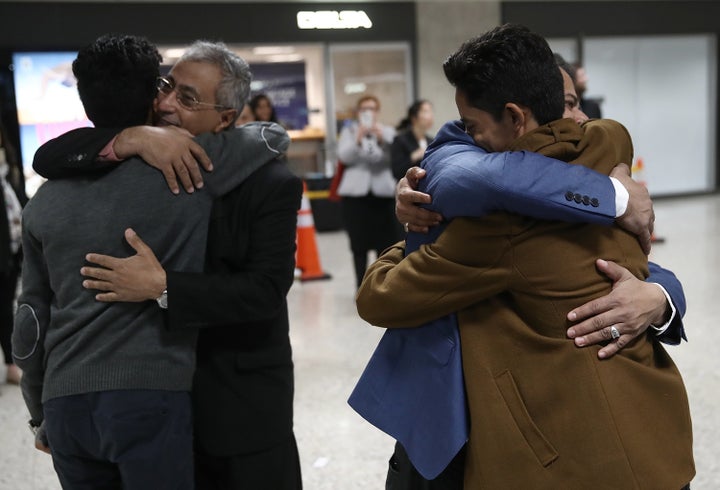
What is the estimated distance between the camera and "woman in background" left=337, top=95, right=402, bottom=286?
5734 mm

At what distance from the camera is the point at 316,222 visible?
1063 cm

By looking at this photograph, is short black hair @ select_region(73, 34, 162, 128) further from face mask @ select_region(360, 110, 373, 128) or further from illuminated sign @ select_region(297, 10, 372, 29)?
illuminated sign @ select_region(297, 10, 372, 29)

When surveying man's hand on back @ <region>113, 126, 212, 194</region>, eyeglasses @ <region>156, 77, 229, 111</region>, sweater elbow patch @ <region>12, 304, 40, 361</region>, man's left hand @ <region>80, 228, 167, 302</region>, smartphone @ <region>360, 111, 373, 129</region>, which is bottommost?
sweater elbow patch @ <region>12, 304, 40, 361</region>

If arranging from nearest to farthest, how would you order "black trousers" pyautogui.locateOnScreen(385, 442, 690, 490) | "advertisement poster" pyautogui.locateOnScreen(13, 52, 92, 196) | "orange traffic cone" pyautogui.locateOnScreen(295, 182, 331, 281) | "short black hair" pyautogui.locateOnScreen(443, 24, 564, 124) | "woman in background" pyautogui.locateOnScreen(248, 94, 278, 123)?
"short black hair" pyautogui.locateOnScreen(443, 24, 564, 124) → "black trousers" pyautogui.locateOnScreen(385, 442, 690, 490) → "woman in background" pyautogui.locateOnScreen(248, 94, 278, 123) → "orange traffic cone" pyautogui.locateOnScreen(295, 182, 331, 281) → "advertisement poster" pyautogui.locateOnScreen(13, 52, 92, 196)

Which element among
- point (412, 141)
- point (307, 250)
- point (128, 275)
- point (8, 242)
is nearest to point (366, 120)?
point (412, 141)

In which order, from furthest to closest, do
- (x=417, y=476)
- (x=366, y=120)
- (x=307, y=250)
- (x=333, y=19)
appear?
(x=333, y=19)
(x=307, y=250)
(x=366, y=120)
(x=417, y=476)

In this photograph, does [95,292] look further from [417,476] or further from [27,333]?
[417,476]

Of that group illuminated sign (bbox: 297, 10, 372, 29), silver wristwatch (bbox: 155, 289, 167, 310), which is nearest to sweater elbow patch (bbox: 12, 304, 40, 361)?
silver wristwatch (bbox: 155, 289, 167, 310)

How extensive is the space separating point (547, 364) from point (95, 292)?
0.85 m

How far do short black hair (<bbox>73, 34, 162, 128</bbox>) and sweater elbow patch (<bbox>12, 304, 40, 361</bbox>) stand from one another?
16.2 inches

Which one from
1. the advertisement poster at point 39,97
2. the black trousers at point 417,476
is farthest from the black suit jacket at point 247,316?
the advertisement poster at point 39,97

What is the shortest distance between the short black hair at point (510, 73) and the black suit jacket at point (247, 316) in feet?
Result: 1.91

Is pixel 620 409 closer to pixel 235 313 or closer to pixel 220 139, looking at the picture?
pixel 235 313

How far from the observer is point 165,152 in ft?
4.91
